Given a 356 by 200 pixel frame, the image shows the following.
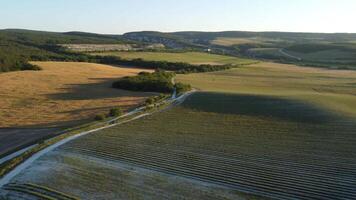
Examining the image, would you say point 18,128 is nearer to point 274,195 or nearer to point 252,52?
point 274,195

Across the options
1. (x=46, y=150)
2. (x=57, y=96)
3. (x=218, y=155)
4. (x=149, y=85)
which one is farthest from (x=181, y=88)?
(x=218, y=155)

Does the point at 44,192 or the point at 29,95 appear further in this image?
the point at 29,95

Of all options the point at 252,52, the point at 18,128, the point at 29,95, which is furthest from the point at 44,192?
the point at 252,52

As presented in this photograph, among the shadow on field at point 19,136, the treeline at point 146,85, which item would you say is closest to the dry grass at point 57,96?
the treeline at point 146,85

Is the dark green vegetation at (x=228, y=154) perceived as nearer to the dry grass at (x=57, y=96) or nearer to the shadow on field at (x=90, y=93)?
the dry grass at (x=57, y=96)

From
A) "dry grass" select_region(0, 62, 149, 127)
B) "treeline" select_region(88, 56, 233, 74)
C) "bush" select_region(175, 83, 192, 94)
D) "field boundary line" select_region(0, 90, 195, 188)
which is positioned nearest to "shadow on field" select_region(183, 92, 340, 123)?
"field boundary line" select_region(0, 90, 195, 188)

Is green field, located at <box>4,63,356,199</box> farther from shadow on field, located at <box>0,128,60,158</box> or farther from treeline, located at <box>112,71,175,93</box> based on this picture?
treeline, located at <box>112,71,175,93</box>
